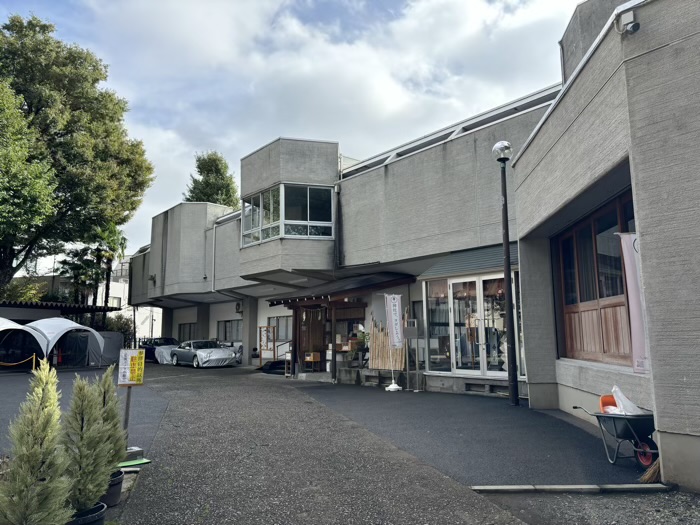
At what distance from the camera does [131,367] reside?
6.48 metres

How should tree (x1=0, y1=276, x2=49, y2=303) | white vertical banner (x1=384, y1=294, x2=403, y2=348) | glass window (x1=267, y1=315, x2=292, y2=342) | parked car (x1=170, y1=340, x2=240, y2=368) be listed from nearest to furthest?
white vertical banner (x1=384, y1=294, x2=403, y2=348)
parked car (x1=170, y1=340, x2=240, y2=368)
glass window (x1=267, y1=315, x2=292, y2=342)
tree (x1=0, y1=276, x2=49, y2=303)

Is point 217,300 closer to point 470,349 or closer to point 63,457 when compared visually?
point 470,349

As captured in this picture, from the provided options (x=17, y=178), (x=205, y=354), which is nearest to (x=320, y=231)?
(x=205, y=354)

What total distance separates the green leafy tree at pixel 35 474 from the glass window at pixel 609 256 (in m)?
7.46

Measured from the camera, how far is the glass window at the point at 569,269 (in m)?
9.55

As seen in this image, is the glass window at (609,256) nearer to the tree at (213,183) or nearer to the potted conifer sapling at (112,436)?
the potted conifer sapling at (112,436)

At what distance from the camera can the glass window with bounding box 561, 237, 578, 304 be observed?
955 centimetres

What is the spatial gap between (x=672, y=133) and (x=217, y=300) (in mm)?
26972

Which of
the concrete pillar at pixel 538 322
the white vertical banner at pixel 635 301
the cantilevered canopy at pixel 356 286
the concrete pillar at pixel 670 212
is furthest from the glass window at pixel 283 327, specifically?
the concrete pillar at pixel 670 212

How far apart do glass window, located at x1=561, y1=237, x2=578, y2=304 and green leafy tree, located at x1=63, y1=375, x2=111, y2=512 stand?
814cm

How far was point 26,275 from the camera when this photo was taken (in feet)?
120

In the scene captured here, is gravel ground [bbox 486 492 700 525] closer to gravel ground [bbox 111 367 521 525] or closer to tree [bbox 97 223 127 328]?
gravel ground [bbox 111 367 521 525]

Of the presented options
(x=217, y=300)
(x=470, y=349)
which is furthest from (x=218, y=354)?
(x=470, y=349)

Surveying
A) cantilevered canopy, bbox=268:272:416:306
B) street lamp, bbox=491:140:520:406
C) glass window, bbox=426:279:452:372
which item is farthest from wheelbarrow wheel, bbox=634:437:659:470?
cantilevered canopy, bbox=268:272:416:306
